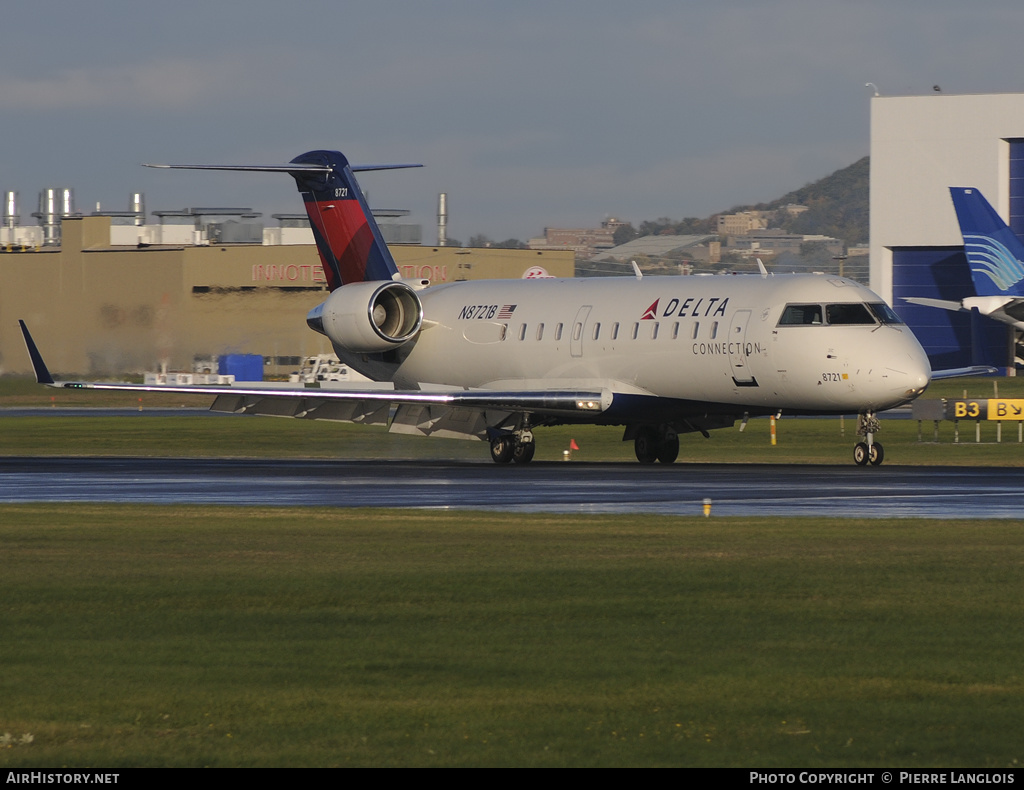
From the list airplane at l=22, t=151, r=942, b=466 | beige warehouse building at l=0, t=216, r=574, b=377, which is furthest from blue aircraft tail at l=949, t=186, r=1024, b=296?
airplane at l=22, t=151, r=942, b=466

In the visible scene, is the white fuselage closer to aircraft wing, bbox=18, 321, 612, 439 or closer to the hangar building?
aircraft wing, bbox=18, 321, 612, 439

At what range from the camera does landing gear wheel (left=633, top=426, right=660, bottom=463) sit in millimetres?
38188

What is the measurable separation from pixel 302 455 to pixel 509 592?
99.5ft

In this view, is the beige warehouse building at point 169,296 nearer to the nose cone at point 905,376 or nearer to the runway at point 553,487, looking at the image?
the runway at point 553,487

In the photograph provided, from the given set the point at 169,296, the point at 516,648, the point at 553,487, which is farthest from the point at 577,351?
the point at 169,296

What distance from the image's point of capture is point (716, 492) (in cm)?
2675

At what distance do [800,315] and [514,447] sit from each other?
741cm

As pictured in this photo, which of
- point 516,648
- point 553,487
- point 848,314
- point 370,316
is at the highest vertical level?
point 848,314

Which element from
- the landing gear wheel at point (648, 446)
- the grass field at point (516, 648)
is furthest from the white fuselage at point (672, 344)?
the grass field at point (516, 648)

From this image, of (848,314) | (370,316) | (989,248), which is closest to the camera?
(848,314)

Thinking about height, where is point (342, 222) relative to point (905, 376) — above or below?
above

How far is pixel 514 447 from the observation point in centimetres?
3753

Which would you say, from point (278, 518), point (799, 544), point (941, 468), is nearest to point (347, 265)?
point (941, 468)

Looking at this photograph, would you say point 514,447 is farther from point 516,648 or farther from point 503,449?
point 516,648
